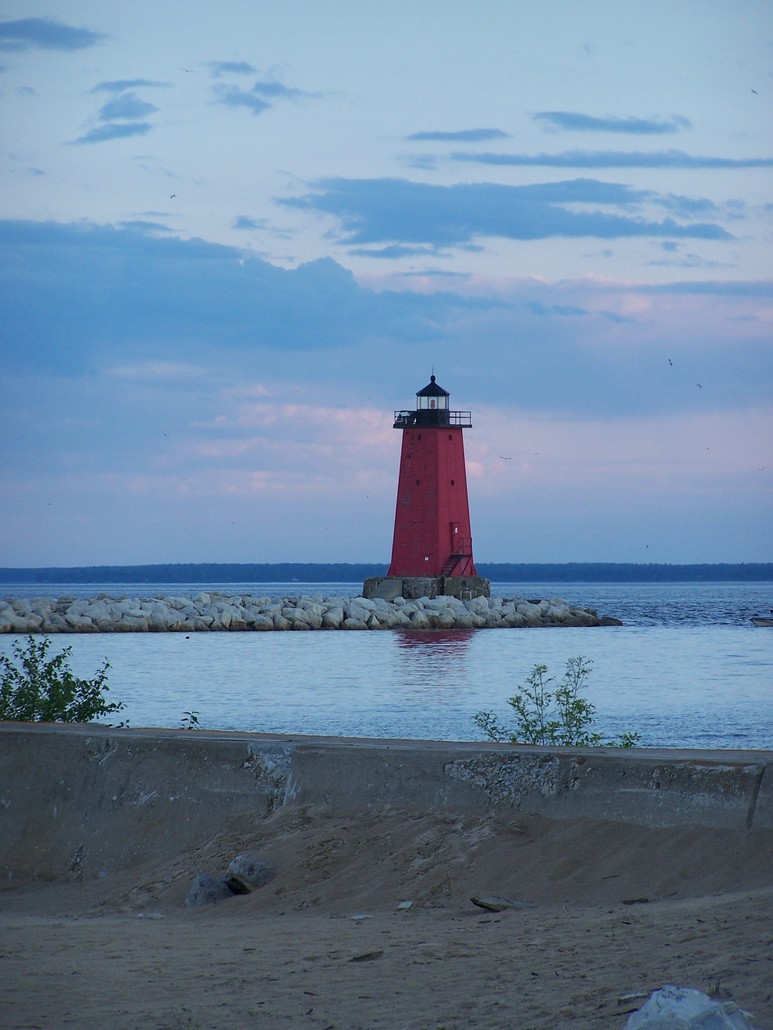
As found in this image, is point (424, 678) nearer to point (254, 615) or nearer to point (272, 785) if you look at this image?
point (254, 615)

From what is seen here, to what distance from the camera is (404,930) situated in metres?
5.41

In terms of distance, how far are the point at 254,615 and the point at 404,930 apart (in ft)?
141

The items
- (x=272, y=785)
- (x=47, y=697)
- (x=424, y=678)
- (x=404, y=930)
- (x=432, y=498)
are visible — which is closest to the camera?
(x=404, y=930)

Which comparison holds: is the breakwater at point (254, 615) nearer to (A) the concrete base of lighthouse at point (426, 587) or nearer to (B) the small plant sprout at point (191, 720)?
(A) the concrete base of lighthouse at point (426, 587)

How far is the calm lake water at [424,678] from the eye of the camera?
2128cm

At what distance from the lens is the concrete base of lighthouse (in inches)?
1866

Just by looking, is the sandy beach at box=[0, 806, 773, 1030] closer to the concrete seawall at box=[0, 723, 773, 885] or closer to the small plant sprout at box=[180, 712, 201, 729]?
the concrete seawall at box=[0, 723, 773, 885]

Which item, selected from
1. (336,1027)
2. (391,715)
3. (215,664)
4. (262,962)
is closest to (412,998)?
(336,1027)

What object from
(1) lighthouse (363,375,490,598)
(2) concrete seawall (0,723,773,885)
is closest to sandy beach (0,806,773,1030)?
(2) concrete seawall (0,723,773,885)

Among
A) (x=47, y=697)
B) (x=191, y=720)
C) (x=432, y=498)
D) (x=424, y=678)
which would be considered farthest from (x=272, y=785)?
(x=432, y=498)

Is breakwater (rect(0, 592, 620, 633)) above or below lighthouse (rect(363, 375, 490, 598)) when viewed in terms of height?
below

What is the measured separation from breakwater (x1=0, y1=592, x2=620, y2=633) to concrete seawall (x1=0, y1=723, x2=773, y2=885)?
37.1 m

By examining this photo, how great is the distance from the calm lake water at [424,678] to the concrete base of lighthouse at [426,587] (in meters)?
2.02

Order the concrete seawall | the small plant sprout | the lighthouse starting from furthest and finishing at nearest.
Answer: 1. the lighthouse
2. the small plant sprout
3. the concrete seawall
